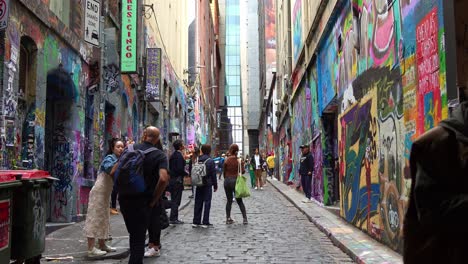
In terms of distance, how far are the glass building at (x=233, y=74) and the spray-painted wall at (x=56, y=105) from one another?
299ft

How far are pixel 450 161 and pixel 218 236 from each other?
8.13 meters

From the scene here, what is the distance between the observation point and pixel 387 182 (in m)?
8.16

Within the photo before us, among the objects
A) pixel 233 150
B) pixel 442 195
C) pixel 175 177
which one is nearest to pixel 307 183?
pixel 233 150

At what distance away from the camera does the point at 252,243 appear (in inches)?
358

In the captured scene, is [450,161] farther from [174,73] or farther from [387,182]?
[174,73]

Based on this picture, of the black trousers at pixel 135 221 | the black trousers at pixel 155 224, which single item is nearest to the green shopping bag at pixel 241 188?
the black trousers at pixel 155 224

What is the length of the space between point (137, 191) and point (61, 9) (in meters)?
7.06

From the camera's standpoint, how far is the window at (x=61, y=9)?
10.9 metres

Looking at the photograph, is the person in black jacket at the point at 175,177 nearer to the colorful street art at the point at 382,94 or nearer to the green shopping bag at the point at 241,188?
the green shopping bag at the point at 241,188

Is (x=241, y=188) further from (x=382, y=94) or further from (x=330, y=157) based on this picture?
(x=330, y=157)

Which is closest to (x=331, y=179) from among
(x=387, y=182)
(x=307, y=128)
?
(x=307, y=128)

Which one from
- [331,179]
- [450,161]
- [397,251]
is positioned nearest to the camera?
[450,161]

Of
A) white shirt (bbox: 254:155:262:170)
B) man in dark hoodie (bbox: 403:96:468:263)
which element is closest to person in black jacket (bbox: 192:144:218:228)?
man in dark hoodie (bbox: 403:96:468:263)

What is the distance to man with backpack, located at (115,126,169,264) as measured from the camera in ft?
19.0
